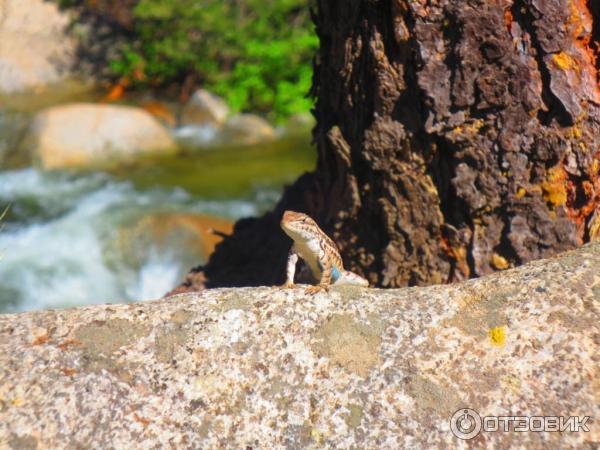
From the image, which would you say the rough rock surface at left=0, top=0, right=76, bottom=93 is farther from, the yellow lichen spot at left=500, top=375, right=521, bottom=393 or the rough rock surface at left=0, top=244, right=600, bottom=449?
the yellow lichen spot at left=500, top=375, right=521, bottom=393

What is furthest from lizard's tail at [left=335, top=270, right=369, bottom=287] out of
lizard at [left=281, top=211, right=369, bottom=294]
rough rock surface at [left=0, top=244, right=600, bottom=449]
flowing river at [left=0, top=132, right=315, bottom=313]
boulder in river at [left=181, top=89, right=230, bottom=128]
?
Answer: boulder in river at [left=181, top=89, right=230, bottom=128]

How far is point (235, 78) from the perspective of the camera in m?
12.6

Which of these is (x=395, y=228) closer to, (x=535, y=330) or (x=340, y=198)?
(x=340, y=198)

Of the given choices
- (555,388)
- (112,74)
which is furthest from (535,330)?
(112,74)

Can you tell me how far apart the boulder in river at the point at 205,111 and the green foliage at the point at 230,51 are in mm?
181

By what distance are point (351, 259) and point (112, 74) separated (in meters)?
10.7

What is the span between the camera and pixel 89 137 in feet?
35.1

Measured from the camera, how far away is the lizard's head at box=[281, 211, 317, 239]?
3793 mm

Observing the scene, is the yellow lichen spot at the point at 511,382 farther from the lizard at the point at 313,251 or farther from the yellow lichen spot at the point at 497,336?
the lizard at the point at 313,251

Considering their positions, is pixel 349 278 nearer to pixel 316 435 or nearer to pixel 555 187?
pixel 555 187

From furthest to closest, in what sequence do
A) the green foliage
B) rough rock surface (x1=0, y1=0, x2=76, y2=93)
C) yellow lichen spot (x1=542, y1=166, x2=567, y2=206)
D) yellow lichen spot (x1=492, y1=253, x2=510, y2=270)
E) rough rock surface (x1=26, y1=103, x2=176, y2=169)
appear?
rough rock surface (x1=0, y1=0, x2=76, y2=93)
the green foliage
rough rock surface (x1=26, y1=103, x2=176, y2=169)
yellow lichen spot (x1=492, y1=253, x2=510, y2=270)
yellow lichen spot (x1=542, y1=166, x2=567, y2=206)

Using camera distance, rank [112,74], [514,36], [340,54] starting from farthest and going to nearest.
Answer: [112,74], [340,54], [514,36]

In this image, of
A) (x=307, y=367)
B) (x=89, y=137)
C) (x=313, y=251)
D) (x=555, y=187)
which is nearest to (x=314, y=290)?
(x=307, y=367)

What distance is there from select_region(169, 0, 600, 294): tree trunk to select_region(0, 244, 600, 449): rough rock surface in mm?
820
